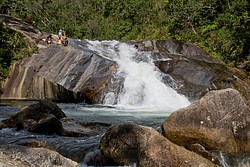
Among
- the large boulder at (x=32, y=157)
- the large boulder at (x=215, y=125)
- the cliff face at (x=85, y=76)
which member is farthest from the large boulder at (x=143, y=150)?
the cliff face at (x=85, y=76)

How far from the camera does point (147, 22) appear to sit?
36.5 meters

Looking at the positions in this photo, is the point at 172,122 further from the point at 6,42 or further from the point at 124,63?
the point at 6,42

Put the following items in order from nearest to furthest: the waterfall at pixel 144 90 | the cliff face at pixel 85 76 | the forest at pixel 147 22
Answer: the waterfall at pixel 144 90 → the cliff face at pixel 85 76 → the forest at pixel 147 22

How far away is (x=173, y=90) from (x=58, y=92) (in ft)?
20.6

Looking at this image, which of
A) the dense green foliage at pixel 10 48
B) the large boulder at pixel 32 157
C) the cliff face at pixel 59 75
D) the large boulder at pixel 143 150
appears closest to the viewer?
the large boulder at pixel 32 157

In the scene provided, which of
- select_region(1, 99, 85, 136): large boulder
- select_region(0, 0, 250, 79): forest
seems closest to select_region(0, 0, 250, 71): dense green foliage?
select_region(0, 0, 250, 79): forest

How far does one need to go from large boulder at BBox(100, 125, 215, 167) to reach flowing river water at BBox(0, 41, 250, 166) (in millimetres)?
742

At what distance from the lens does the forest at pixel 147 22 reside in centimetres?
2633

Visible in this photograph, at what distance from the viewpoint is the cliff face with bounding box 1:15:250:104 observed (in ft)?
65.0

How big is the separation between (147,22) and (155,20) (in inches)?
46.9

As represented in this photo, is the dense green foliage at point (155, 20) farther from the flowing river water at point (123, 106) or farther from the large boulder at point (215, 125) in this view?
the large boulder at point (215, 125)

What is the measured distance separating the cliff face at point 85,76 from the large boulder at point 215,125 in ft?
33.4

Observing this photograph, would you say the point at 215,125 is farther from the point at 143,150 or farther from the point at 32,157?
the point at 32,157

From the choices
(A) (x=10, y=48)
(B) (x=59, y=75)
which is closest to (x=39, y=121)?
(B) (x=59, y=75)
